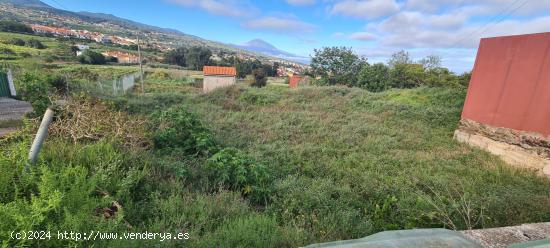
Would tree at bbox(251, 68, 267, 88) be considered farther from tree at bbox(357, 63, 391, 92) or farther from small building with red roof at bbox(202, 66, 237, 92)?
tree at bbox(357, 63, 391, 92)

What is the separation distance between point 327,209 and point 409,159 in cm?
371

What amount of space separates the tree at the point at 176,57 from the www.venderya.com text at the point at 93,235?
49719mm

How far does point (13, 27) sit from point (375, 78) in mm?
39287

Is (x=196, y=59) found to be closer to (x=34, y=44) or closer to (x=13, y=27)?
(x=13, y=27)

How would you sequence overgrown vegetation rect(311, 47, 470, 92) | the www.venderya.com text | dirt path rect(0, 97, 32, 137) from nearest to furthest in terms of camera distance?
1. the www.venderya.com text
2. dirt path rect(0, 97, 32, 137)
3. overgrown vegetation rect(311, 47, 470, 92)

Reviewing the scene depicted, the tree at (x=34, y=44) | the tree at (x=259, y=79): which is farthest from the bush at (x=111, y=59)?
the tree at (x=259, y=79)

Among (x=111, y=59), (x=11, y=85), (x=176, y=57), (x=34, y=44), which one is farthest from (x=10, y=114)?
(x=176, y=57)

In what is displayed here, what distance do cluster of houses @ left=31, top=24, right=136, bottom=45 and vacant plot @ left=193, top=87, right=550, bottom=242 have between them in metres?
37.2

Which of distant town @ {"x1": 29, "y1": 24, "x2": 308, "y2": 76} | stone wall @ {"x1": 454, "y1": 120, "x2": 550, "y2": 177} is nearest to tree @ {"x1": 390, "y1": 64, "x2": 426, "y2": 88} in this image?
stone wall @ {"x1": 454, "y1": 120, "x2": 550, "y2": 177}

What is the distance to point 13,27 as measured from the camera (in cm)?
2991

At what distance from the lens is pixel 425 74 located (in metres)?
20.0

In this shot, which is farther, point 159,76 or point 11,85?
point 159,76

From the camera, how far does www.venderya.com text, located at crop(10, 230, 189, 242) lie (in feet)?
5.02

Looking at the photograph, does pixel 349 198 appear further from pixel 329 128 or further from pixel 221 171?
pixel 329 128
